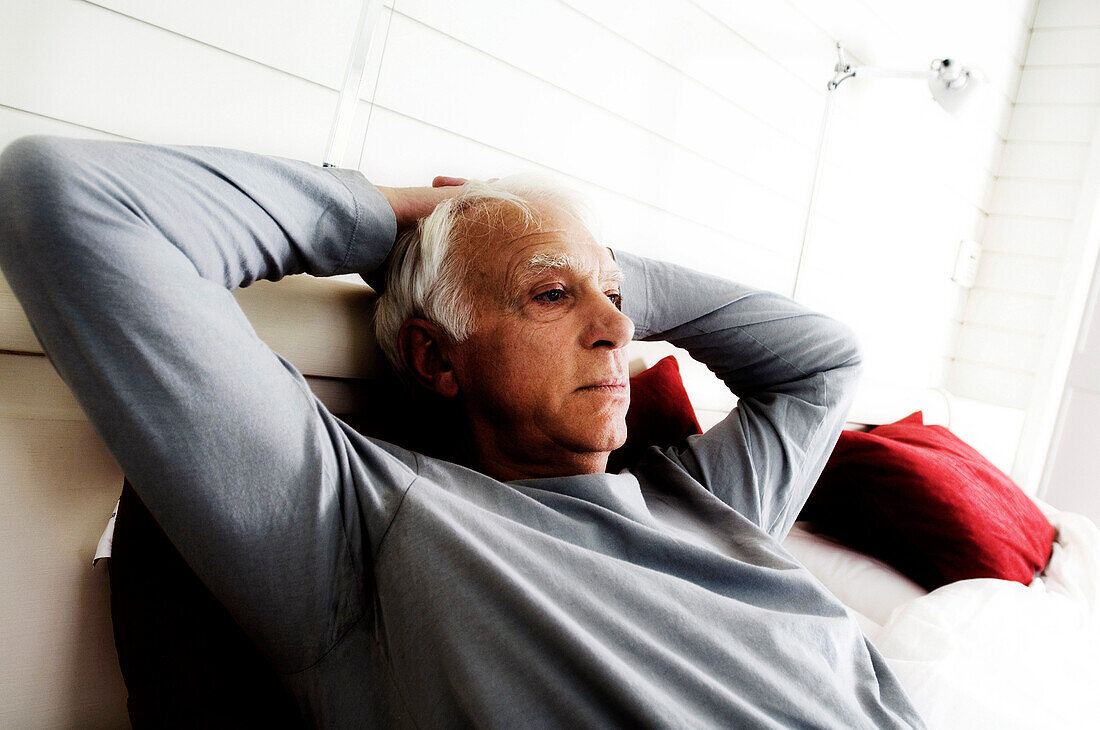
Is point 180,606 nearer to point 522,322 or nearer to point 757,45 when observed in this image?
point 522,322

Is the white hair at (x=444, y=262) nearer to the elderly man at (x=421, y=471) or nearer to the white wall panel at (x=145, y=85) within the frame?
the elderly man at (x=421, y=471)

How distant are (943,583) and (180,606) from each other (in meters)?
1.55

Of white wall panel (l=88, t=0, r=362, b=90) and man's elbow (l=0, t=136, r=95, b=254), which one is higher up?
white wall panel (l=88, t=0, r=362, b=90)

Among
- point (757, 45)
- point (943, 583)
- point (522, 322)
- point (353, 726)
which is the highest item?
point (757, 45)

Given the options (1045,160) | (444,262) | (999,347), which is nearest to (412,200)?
(444,262)

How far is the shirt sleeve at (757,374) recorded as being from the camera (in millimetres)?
1299

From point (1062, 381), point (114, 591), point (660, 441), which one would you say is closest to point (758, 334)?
point (660, 441)

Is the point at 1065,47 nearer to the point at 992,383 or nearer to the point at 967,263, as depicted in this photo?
the point at 967,263

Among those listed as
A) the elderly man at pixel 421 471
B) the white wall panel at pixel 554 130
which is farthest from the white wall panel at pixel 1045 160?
the elderly man at pixel 421 471

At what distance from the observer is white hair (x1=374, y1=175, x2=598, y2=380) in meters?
1.10

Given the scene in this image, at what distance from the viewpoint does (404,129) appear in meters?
1.37

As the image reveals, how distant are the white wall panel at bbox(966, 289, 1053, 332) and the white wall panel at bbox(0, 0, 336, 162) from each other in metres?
3.26

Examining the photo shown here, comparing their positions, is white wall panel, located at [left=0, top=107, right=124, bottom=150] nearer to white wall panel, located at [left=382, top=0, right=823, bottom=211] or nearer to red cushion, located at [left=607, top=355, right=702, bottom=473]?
white wall panel, located at [left=382, top=0, right=823, bottom=211]

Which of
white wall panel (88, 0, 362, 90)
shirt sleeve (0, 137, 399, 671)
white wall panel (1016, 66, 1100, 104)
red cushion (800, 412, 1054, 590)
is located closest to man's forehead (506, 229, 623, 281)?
shirt sleeve (0, 137, 399, 671)
